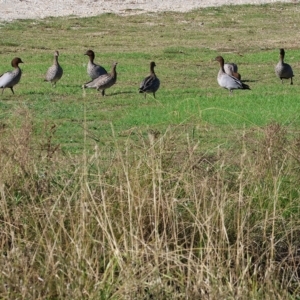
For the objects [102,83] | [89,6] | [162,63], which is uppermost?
[102,83]

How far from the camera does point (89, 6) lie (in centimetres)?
3403

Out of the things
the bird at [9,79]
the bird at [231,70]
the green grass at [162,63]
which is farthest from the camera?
the bird at [231,70]

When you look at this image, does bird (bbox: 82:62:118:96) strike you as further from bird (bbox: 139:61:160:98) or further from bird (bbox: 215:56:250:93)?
bird (bbox: 215:56:250:93)

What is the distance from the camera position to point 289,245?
747 cm

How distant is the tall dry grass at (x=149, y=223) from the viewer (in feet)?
22.3

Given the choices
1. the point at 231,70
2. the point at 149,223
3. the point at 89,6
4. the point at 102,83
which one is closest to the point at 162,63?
the point at 231,70

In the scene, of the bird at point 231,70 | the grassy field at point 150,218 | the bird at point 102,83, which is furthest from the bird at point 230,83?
the grassy field at point 150,218

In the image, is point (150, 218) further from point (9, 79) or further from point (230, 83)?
point (9, 79)

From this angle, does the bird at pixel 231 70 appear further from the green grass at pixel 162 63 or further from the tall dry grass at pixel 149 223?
the tall dry grass at pixel 149 223

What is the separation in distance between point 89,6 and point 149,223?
27127mm

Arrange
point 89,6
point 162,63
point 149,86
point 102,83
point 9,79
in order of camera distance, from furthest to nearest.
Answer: point 89,6 < point 162,63 < point 9,79 < point 102,83 < point 149,86

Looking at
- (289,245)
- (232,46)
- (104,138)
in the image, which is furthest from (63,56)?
(289,245)

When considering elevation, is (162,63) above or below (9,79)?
below

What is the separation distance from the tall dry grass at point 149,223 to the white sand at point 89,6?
23554mm
